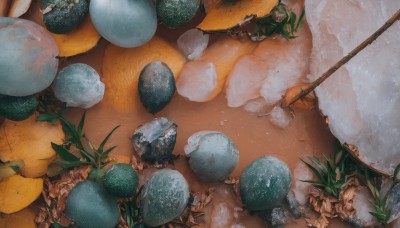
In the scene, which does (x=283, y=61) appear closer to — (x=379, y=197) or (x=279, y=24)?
(x=279, y=24)

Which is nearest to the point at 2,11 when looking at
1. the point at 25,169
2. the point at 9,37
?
the point at 9,37

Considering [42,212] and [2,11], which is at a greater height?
[2,11]

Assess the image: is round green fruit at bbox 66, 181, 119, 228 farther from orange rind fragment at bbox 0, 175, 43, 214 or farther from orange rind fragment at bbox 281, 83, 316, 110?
orange rind fragment at bbox 281, 83, 316, 110

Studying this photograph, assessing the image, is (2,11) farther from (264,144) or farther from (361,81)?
(361,81)

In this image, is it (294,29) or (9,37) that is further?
(294,29)

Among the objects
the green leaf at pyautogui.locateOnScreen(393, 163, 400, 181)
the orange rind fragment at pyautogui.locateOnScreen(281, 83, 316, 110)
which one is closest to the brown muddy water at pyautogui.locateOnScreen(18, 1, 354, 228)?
the orange rind fragment at pyautogui.locateOnScreen(281, 83, 316, 110)

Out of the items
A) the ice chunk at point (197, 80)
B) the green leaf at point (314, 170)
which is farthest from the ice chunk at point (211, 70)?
the green leaf at point (314, 170)

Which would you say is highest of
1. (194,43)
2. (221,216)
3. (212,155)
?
(194,43)

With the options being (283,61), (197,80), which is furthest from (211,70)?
(283,61)
